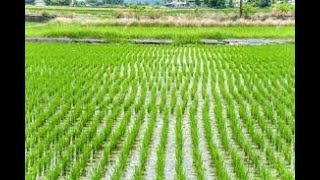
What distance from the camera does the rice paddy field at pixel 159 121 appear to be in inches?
162

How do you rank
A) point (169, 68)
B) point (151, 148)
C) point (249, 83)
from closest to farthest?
point (151, 148) → point (249, 83) → point (169, 68)

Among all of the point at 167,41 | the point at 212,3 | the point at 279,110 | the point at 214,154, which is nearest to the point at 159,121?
the point at 279,110

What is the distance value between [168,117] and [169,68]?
5.56 m

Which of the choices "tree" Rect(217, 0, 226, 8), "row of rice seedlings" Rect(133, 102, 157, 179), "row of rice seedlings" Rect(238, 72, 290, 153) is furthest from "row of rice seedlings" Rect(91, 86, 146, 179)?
"tree" Rect(217, 0, 226, 8)

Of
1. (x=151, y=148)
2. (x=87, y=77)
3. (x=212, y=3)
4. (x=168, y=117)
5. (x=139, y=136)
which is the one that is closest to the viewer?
(x=151, y=148)

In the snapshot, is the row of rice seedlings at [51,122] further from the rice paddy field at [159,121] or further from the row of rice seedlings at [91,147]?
the row of rice seedlings at [91,147]

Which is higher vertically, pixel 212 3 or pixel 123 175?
pixel 212 3

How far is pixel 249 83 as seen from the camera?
957 cm

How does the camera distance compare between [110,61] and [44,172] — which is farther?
[110,61]

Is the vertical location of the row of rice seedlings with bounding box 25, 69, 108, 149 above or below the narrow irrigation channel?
below

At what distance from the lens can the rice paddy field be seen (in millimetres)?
4105

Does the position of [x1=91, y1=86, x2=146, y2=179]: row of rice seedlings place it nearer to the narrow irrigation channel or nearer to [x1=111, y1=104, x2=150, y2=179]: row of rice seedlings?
[x1=111, y1=104, x2=150, y2=179]: row of rice seedlings
